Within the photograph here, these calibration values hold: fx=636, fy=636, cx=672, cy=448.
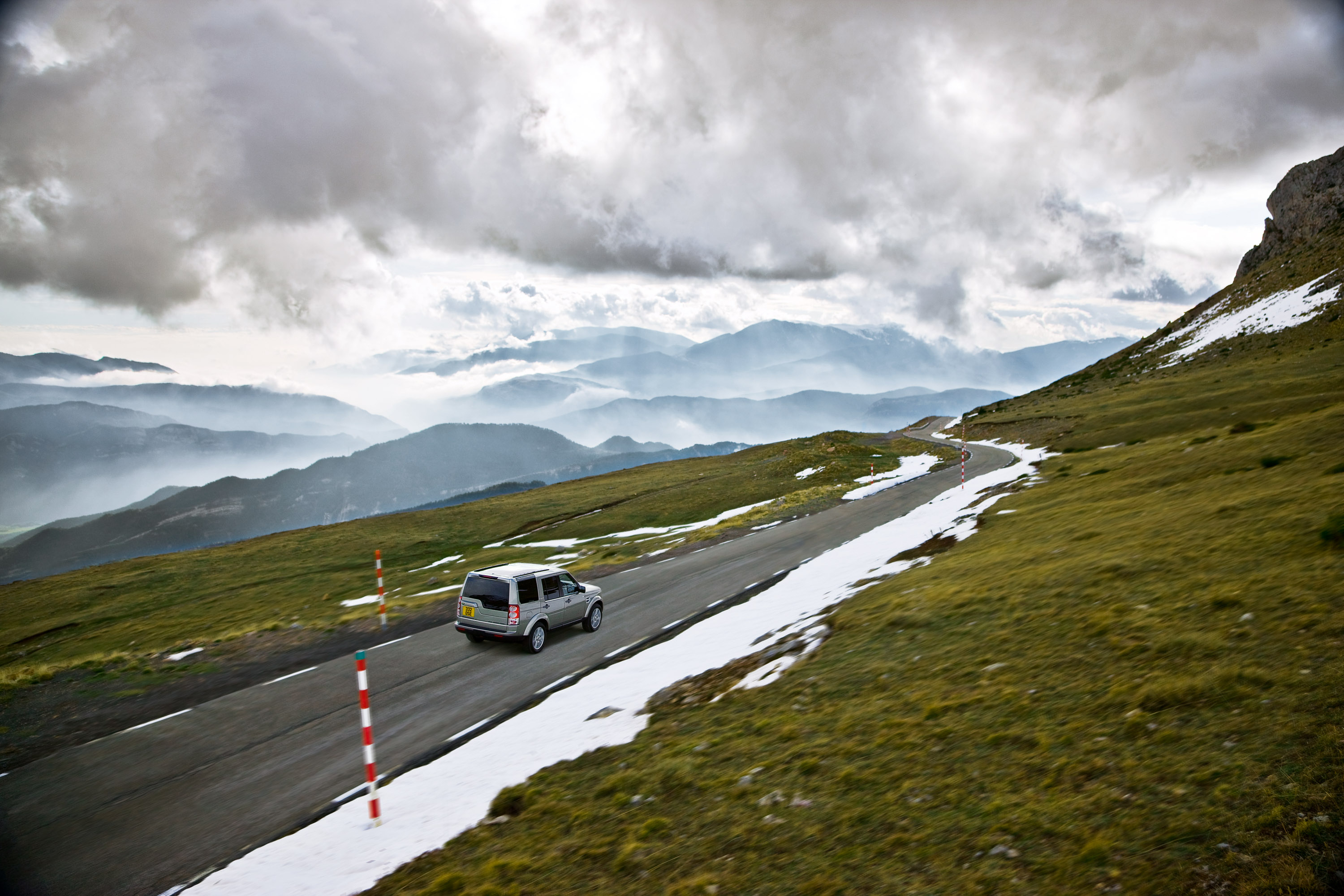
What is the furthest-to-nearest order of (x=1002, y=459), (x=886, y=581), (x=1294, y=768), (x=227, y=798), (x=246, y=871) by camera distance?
1. (x=1002, y=459)
2. (x=886, y=581)
3. (x=227, y=798)
4. (x=246, y=871)
5. (x=1294, y=768)

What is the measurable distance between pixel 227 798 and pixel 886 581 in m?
15.3

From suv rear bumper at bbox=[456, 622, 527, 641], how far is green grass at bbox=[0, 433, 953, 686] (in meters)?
7.02

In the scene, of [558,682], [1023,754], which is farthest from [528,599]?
[1023,754]

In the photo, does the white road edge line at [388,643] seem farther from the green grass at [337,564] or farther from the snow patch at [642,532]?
the snow patch at [642,532]

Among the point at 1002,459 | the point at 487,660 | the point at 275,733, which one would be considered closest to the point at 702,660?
the point at 487,660

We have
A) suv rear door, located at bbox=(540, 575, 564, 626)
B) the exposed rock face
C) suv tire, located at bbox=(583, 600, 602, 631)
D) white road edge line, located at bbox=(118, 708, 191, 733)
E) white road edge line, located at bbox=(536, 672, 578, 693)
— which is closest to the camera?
white road edge line, located at bbox=(118, 708, 191, 733)

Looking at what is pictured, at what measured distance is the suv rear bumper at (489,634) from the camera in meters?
18.3

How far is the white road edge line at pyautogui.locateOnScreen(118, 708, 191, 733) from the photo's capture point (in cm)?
1475

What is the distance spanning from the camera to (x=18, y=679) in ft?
58.9

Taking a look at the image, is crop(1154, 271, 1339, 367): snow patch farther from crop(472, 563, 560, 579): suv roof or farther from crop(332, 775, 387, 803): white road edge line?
crop(332, 775, 387, 803): white road edge line

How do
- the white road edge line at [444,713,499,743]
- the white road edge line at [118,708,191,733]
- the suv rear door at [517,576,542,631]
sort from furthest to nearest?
the suv rear door at [517,576,542,631] < the white road edge line at [118,708,191,733] < the white road edge line at [444,713,499,743]

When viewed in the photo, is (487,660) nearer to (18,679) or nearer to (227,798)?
(227,798)

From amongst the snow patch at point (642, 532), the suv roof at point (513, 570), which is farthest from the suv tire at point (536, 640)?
the snow patch at point (642, 532)

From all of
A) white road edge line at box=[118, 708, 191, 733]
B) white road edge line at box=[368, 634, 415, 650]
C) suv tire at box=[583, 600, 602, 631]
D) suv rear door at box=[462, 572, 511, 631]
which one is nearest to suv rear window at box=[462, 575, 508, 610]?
suv rear door at box=[462, 572, 511, 631]
